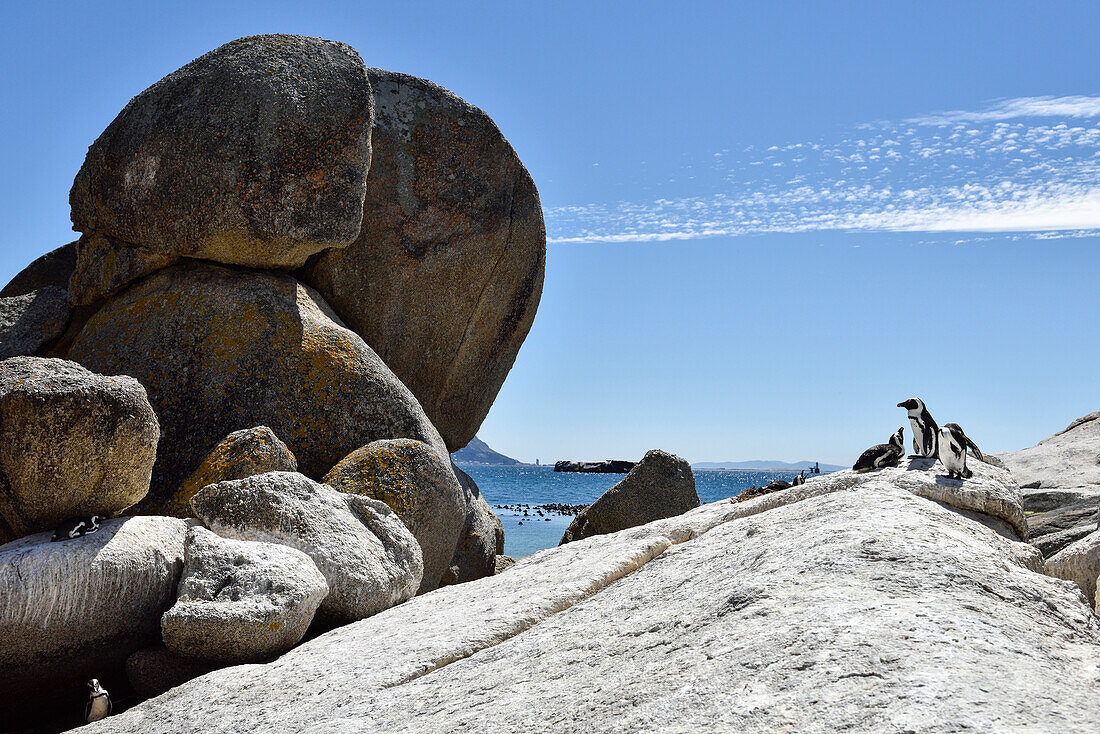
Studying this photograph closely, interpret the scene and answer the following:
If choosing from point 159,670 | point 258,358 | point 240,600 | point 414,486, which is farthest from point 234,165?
point 159,670

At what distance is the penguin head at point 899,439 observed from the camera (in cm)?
700

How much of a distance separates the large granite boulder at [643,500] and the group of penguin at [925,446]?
9.97 meters

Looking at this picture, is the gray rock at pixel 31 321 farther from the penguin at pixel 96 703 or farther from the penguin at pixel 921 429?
the penguin at pixel 921 429

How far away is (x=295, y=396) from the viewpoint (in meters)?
10.3

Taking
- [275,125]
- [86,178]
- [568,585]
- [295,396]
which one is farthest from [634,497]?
[568,585]

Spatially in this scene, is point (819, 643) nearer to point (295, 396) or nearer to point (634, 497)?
point (295, 396)

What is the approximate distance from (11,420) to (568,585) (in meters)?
4.37

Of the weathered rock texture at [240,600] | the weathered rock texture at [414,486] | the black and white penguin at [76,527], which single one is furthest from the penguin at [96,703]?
the weathered rock texture at [414,486]

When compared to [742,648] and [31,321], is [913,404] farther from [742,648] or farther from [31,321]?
[31,321]

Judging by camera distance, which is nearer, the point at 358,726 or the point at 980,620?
the point at 980,620

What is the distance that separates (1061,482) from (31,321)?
16604 millimetres

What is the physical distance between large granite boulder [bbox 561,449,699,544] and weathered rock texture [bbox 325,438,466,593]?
7501 millimetres

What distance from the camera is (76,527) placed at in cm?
649

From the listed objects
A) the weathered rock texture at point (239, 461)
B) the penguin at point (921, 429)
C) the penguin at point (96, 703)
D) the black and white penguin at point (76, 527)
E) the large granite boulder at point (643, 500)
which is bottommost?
the penguin at point (96, 703)
